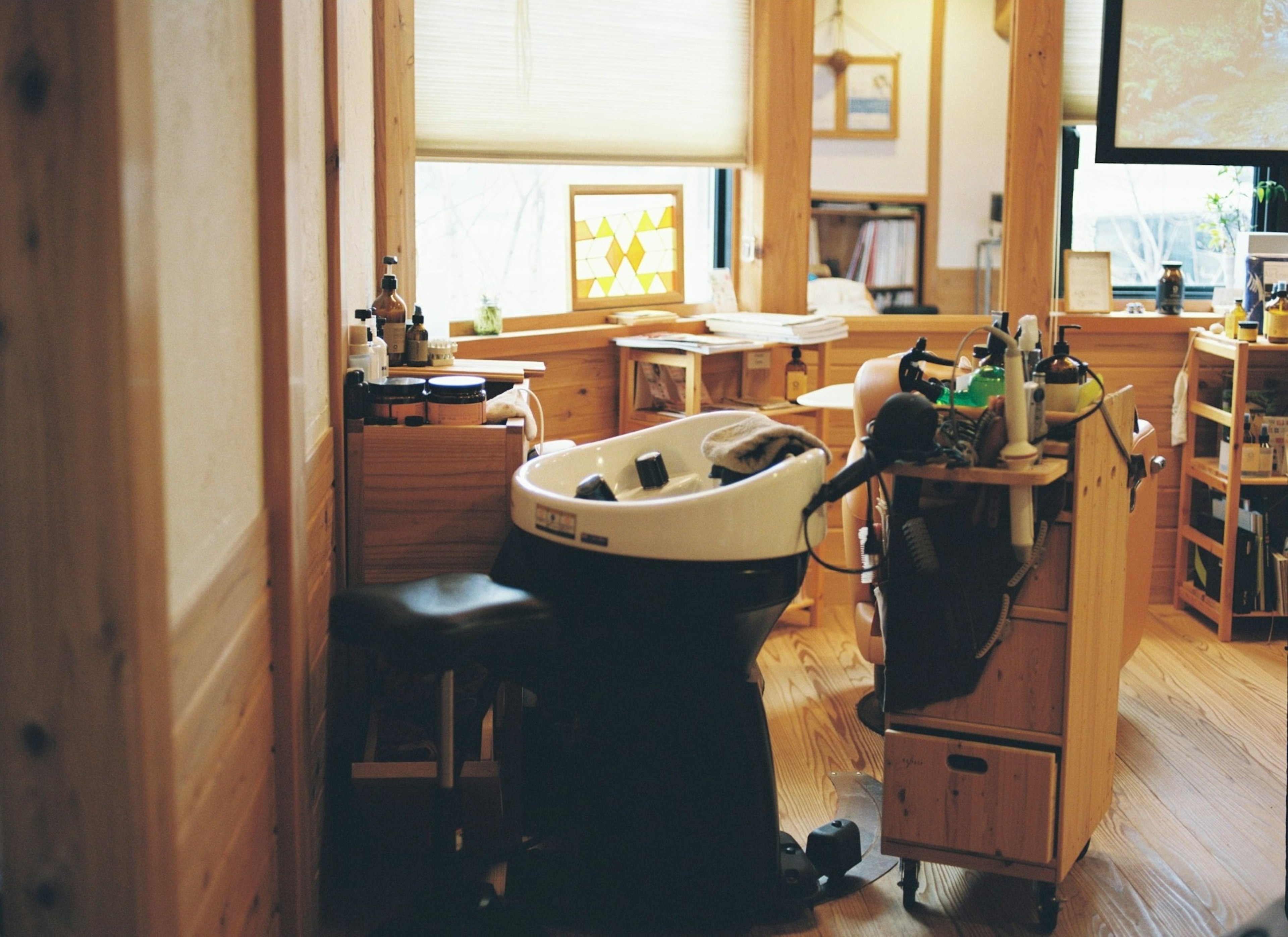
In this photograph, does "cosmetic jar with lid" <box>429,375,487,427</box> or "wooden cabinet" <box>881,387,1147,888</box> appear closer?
"wooden cabinet" <box>881,387,1147,888</box>

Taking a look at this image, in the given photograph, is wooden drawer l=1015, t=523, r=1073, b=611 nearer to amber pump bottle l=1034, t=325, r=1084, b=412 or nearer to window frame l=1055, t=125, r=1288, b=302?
amber pump bottle l=1034, t=325, r=1084, b=412

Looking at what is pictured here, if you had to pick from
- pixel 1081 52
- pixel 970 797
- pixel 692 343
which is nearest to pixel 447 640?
pixel 970 797

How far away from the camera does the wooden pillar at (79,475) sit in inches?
41.0

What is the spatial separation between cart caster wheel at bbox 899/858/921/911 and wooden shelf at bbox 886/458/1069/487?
2.58 feet

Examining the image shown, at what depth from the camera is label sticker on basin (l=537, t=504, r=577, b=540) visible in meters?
2.07

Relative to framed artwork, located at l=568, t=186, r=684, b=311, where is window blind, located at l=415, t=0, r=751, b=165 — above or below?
above

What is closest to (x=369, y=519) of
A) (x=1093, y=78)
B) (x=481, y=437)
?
(x=481, y=437)

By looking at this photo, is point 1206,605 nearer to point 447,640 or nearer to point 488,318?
point 488,318

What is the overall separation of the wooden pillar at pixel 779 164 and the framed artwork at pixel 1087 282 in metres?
0.97

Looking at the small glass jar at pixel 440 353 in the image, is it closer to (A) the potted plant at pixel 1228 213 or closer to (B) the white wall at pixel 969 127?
(A) the potted plant at pixel 1228 213

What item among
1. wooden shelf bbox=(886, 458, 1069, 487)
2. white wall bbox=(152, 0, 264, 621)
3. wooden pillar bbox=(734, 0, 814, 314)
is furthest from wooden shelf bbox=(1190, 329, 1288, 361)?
white wall bbox=(152, 0, 264, 621)

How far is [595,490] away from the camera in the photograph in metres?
2.24

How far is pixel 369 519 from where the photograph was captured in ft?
8.46

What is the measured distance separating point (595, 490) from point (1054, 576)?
0.88m
